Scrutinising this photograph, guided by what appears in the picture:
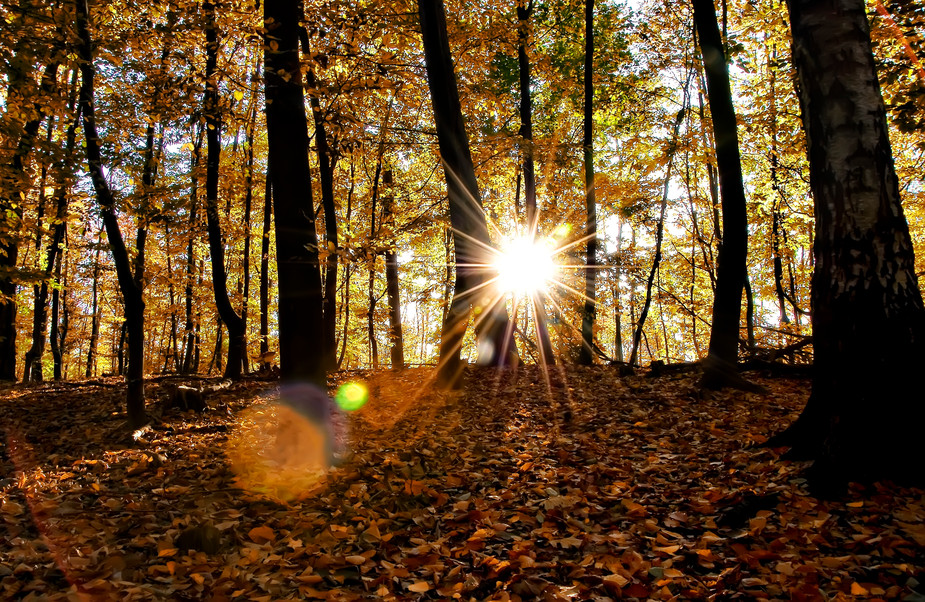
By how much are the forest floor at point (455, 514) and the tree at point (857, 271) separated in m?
0.32

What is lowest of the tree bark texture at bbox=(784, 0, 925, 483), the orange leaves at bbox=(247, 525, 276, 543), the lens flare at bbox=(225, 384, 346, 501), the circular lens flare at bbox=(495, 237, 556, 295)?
the orange leaves at bbox=(247, 525, 276, 543)

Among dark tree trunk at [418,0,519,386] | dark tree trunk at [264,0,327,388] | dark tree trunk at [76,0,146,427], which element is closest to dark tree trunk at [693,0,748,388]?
dark tree trunk at [418,0,519,386]

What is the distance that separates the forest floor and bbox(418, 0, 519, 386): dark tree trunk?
1892 mm

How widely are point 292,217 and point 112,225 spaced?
2.95m

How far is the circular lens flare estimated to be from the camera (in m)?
11.0

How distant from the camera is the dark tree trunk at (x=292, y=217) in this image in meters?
4.50

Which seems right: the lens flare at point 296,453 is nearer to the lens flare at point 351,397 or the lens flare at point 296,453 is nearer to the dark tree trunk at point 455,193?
the lens flare at point 351,397

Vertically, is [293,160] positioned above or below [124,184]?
below

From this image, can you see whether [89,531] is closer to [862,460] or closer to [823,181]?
[862,460]

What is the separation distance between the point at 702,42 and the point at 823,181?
15.5 feet

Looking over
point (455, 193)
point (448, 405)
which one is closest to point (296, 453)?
point (448, 405)

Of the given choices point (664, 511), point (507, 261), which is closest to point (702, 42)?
point (507, 261)

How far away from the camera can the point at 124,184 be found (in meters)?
9.43

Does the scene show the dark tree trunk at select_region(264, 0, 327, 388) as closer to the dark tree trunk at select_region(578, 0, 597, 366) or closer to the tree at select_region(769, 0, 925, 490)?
the tree at select_region(769, 0, 925, 490)
